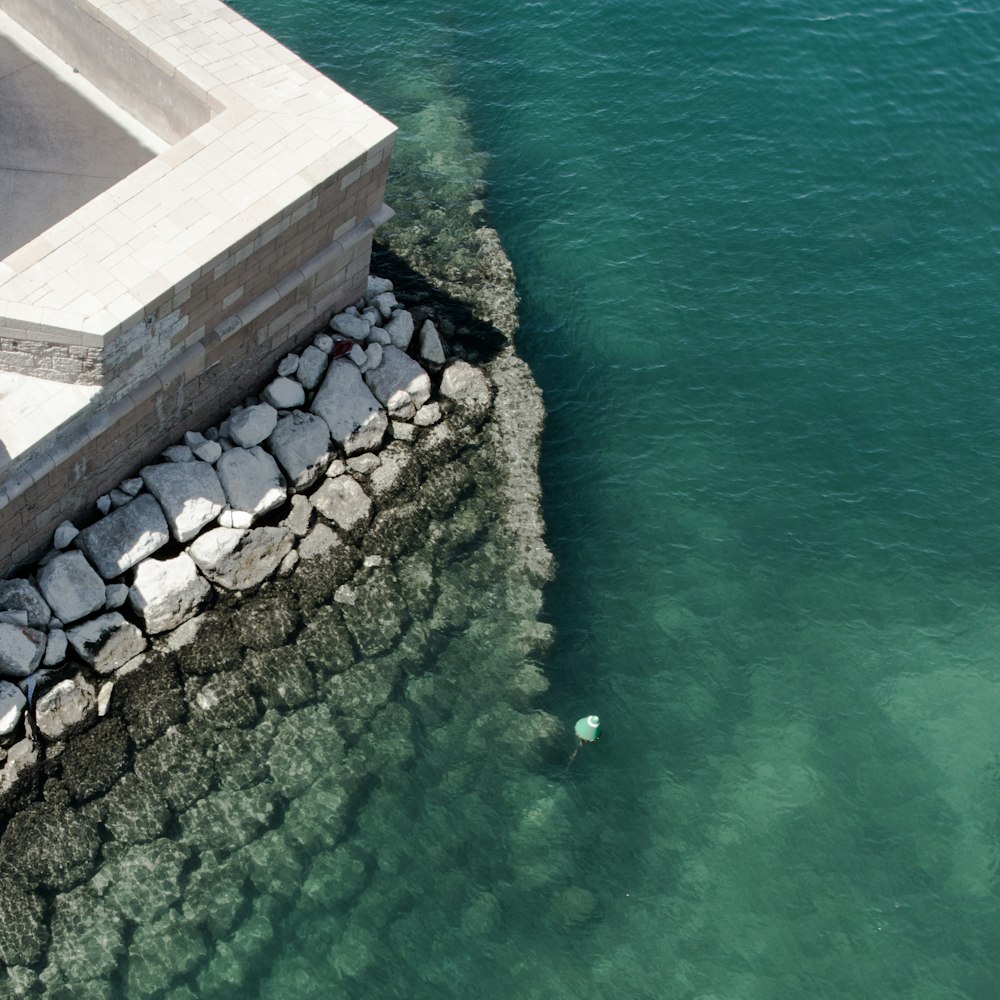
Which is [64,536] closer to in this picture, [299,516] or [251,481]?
[251,481]

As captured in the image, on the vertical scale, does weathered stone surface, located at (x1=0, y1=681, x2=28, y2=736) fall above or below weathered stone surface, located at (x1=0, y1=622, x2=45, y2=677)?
below

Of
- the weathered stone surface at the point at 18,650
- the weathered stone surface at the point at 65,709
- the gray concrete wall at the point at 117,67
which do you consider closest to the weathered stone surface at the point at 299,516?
the weathered stone surface at the point at 65,709

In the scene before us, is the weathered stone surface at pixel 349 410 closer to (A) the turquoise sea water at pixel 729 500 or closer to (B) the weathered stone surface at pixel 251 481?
(B) the weathered stone surface at pixel 251 481

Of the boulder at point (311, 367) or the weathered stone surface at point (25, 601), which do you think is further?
the boulder at point (311, 367)

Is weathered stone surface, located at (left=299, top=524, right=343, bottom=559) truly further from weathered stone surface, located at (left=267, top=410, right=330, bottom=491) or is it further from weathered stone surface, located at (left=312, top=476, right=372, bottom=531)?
weathered stone surface, located at (left=267, top=410, right=330, bottom=491)

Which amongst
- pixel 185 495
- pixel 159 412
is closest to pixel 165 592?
pixel 185 495

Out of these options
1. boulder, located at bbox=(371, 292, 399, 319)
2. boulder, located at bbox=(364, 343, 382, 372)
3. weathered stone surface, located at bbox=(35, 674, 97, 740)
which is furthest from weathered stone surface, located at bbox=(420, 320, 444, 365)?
weathered stone surface, located at bbox=(35, 674, 97, 740)

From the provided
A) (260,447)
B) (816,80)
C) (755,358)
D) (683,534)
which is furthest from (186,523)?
(816,80)
